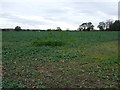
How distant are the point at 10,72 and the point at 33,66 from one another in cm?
91

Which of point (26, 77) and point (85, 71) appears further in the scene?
point (85, 71)

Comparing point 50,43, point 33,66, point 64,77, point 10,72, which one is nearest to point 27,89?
point 64,77

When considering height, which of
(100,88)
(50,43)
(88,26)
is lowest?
(100,88)

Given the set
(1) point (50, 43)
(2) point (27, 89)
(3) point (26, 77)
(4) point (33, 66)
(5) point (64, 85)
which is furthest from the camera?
(1) point (50, 43)

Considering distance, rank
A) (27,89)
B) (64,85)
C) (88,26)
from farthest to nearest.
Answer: (88,26) < (64,85) < (27,89)

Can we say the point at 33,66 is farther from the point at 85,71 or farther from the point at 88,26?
the point at 88,26

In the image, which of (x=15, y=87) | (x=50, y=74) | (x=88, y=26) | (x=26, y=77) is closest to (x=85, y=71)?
(x=50, y=74)

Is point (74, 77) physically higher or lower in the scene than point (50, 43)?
lower

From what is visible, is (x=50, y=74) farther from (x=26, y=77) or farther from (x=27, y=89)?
(x=27, y=89)

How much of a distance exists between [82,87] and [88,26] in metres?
48.6

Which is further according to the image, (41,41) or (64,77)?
(41,41)

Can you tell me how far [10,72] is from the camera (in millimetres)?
4523

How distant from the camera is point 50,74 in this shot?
4.38 metres

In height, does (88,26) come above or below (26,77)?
above
